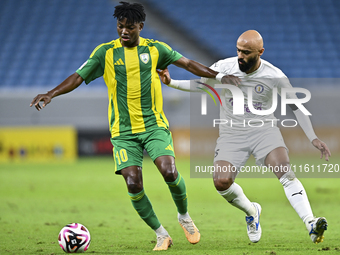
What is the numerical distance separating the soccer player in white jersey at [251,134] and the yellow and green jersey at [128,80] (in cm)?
33

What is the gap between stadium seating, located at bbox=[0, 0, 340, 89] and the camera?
1912 cm

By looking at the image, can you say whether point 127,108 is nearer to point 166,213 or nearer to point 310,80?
point 166,213

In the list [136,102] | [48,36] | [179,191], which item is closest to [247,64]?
[136,102]

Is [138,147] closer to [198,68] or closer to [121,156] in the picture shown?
[121,156]

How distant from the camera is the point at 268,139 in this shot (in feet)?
15.7

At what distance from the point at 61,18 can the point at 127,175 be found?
18.0 metres

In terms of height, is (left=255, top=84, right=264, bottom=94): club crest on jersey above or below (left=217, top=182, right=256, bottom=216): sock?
above

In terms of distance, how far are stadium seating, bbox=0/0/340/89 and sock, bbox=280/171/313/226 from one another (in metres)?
14.0

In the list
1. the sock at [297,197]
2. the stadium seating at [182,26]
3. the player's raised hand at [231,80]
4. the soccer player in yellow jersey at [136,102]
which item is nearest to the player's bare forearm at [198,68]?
the soccer player in yellow jersey at [136,102]

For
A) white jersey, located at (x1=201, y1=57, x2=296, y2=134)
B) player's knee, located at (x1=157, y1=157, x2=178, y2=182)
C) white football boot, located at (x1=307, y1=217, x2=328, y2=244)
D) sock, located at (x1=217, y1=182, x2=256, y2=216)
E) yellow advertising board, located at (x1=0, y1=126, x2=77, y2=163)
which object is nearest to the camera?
white football boot, located at (x1=307, y1=217, x2=328, y2=244)

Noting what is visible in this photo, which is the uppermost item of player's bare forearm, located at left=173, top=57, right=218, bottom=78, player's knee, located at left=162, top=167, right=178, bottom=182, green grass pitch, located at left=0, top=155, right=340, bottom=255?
player's bare forearm, located at left=173, top=57, right=218, bottom=78

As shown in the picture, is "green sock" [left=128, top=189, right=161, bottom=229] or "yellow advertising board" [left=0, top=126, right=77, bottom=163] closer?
"green sock" [left=128, top=189, right=161, bottom=229]

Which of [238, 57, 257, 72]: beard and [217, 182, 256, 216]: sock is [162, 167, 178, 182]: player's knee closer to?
[217, 182, 256, 216]: sock

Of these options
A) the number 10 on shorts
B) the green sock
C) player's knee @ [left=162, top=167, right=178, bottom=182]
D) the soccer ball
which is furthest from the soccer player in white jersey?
the soccer ball
